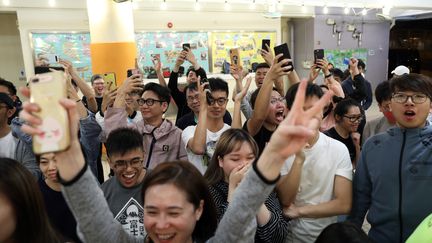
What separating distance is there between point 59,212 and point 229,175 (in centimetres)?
96

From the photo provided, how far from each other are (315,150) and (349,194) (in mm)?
281

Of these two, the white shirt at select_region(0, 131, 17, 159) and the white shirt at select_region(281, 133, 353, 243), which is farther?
the white shirt at select_region(0, 131, 17, 159)

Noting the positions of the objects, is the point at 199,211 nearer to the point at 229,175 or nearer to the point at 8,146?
the point at 229,175

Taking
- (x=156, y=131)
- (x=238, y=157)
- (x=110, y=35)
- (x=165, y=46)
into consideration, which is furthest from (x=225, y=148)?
(x=165, y=46)

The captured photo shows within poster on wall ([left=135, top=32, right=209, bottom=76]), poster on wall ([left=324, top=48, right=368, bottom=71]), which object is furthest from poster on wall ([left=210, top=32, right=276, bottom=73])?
poster on wall ([left=324, top=48, right=368, bottom=71])

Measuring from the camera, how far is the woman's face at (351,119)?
2729 mm

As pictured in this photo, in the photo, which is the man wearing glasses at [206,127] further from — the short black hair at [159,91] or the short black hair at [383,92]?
the short black hair at [383,92]

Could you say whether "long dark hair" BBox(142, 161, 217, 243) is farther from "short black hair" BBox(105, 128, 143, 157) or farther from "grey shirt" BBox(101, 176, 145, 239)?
"short black hair" BBox(105, 128, 143, 157)

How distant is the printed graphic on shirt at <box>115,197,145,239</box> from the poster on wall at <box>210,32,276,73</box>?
8151mm

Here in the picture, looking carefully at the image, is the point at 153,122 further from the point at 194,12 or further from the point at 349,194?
the point at 194,12

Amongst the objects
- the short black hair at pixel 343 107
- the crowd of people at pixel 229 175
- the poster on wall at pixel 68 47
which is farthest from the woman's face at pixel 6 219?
the poster on wall at pixel 68 47

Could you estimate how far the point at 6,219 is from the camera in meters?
1.06

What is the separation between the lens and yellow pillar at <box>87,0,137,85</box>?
534 cm

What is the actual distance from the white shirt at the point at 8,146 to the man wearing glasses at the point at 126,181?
2.66 feet
